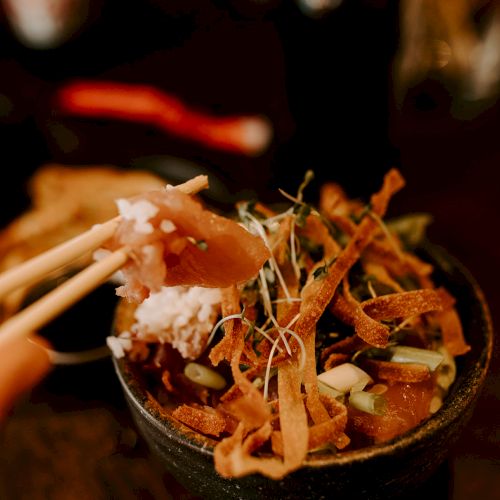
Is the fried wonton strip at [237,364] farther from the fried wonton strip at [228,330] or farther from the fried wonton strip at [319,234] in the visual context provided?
the fried wonton strip at [319,234]

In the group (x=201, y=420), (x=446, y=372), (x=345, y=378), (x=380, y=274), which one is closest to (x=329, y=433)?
(x=345, y=378)

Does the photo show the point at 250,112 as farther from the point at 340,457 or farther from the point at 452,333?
the point at 340,457

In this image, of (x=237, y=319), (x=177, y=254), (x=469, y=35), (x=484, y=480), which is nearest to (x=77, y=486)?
(x=237, y=319)

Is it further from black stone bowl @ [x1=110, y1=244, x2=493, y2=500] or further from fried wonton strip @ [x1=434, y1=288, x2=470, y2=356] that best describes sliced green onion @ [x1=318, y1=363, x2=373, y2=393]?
fried wonton strip @ [x1=434, y1=288, x2=470, y2=356]

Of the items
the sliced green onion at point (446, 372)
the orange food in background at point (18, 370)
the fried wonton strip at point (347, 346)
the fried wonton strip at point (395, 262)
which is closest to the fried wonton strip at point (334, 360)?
the fried wonton strip at point (347, 346)

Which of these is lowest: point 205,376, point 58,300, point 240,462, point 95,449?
point 95,449

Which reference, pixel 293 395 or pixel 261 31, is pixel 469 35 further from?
pixel 293 395
